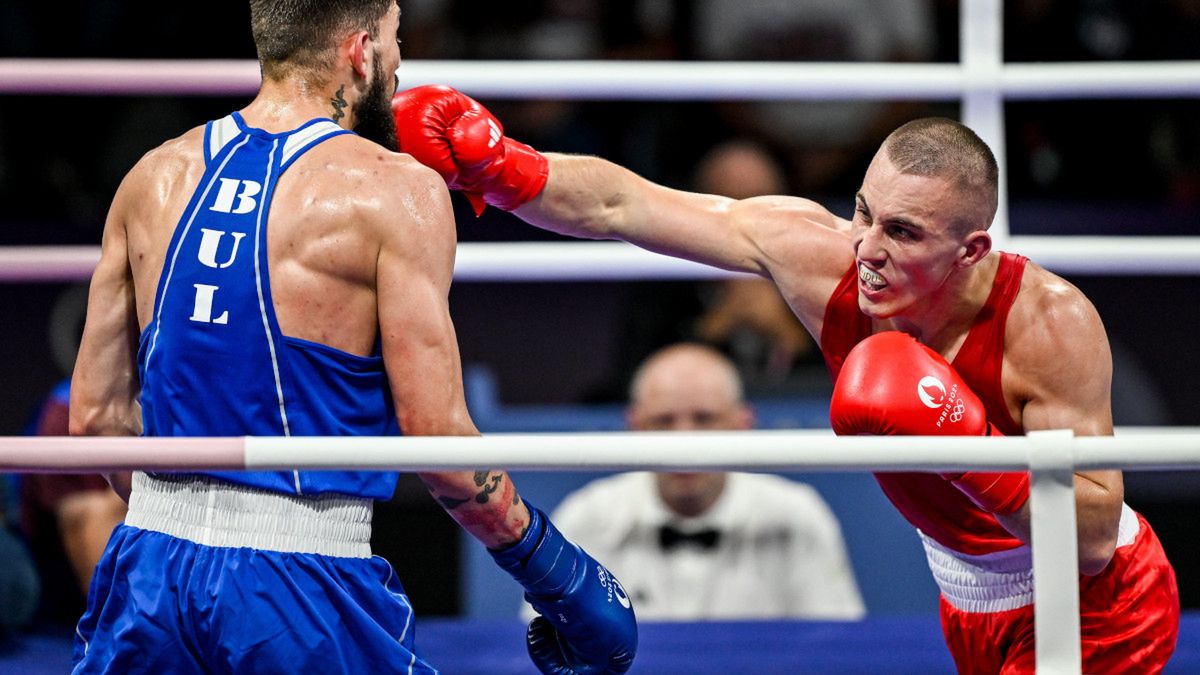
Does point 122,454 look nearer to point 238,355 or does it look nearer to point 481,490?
point 238,355

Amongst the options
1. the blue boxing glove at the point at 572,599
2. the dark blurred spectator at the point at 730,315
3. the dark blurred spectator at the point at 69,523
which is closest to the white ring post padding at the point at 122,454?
the blue boxing glove at the point at 572,599

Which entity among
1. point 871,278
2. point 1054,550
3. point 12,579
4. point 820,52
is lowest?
point 12,579

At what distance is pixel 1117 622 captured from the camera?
7.75 ft

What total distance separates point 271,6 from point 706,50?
3301 millimetres

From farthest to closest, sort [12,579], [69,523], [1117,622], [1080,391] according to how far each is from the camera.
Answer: [69,523]
[12,579]
[1117,622]
[1080,391]

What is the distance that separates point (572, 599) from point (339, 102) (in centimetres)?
76

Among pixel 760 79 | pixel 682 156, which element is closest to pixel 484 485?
pixel 760 79

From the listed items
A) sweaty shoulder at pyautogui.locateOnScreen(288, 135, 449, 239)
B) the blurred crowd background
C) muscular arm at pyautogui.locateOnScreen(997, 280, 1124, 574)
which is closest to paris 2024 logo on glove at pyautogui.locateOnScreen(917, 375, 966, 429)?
muscular arm at pyautogui.locateOnScreen(997, 280, 1124, 574)

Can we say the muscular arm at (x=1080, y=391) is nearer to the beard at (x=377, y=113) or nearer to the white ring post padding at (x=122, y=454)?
the beard at (x=377, y=113)

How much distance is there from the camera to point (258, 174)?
6.46ft

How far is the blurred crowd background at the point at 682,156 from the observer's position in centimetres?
452

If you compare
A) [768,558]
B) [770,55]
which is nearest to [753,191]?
[770,55]

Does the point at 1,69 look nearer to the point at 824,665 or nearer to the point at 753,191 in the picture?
the point at 824,665

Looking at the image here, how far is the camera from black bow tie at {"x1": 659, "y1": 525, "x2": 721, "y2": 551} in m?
3.87
